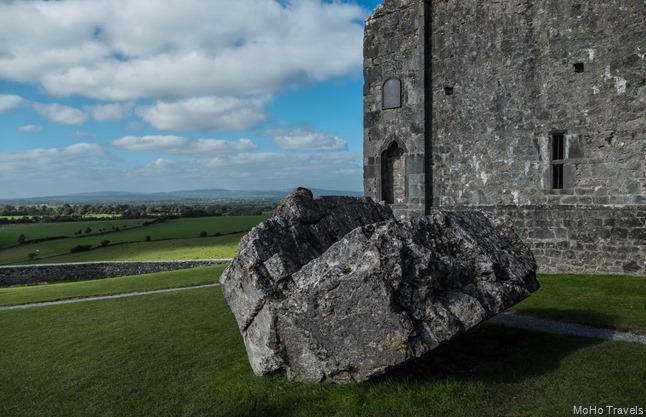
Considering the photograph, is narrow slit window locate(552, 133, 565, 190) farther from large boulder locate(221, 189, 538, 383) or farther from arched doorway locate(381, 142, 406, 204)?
large boulder locate(221, 189, 538, 383)

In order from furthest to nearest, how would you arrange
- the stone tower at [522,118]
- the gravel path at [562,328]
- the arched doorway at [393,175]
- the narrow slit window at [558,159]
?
the arched doorway at [393,175]
the narrow slit window at [558,159]
the stone tower at [522,118]
the gravel path at [562,328]

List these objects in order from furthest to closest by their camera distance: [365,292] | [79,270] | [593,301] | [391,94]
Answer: [79,270] → [391,94] → [593,301] → [365,292]

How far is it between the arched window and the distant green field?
22697 mm

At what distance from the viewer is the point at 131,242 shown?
176 ft

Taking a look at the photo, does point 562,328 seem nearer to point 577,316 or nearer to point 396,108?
point 577,316

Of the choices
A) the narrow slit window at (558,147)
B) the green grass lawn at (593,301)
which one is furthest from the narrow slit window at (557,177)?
the green grass lawn at (593,301)

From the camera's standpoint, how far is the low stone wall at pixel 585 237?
15.6 metres

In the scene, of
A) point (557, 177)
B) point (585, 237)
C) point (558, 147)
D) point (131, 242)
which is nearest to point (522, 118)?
point (558, 147)

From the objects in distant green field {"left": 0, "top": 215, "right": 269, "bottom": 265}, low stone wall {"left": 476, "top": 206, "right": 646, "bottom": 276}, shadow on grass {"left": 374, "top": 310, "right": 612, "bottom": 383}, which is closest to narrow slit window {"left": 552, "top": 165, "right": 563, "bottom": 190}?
low stone wall {"left": 476, "top": 206, "right": 646, "bottom": 276}

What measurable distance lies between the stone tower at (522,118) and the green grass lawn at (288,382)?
880 cm

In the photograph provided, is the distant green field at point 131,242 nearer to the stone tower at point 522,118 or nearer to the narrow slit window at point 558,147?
the stone tower at point 522,118

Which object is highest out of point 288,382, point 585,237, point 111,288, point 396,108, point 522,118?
point 396,108

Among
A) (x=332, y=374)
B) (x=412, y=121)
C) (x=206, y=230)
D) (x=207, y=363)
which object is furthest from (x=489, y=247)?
(x=206, y=230)

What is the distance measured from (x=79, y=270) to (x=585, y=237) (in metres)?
33.1
